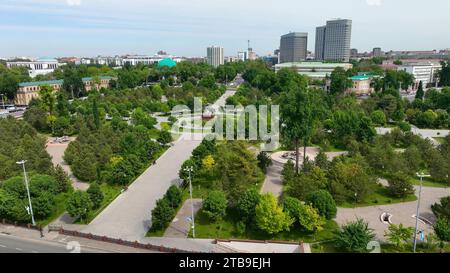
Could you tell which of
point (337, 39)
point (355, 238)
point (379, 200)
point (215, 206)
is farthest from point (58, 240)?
point (337, 39)

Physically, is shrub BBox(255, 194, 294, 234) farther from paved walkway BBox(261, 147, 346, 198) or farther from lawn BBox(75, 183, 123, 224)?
lawn BBox(75, 183, 123, 224)

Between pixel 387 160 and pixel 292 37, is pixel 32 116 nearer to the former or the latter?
pixel 387 160

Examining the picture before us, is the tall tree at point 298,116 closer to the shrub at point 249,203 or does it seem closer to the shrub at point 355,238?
the shrub at point 249,203

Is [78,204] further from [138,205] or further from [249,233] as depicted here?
[249,233]

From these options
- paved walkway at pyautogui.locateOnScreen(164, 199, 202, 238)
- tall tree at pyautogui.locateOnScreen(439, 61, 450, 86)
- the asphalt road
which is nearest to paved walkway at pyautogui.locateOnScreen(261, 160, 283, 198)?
paved walkway at pyautogui.locateOnScreen(164, 199, 202, 238)

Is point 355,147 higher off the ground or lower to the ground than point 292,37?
lower
